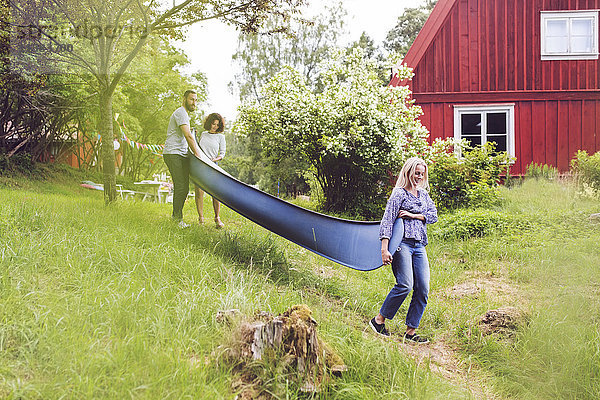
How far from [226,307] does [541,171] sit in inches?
336

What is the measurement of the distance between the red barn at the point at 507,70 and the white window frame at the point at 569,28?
0.02m

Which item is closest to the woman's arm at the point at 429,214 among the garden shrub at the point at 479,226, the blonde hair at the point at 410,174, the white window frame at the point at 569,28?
the blonde hair at the point at 410,174

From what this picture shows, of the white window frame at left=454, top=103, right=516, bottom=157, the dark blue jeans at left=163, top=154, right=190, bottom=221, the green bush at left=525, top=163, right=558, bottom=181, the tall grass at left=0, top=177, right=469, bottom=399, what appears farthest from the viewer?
the white window frame at left=454, top=103, right=516, bottom=157

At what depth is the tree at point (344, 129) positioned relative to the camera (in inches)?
300

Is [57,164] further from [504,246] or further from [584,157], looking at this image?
[584,157]

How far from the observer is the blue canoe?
3.45 meters

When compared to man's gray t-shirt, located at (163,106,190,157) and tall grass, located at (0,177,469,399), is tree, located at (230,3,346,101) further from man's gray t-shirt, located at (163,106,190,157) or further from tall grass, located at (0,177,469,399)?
tall grass, located at (0,177,469,399)

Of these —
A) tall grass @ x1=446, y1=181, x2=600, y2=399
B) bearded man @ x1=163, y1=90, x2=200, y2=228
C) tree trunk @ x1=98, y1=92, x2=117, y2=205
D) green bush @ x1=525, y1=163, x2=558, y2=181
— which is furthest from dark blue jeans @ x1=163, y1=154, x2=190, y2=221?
green bush @ x1=525, y1=163, x2=558, y2=181

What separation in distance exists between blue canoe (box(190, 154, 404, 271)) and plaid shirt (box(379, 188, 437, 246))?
0.42 metres

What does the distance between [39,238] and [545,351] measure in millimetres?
3394

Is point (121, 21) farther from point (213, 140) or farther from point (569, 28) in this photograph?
point (569, 28)

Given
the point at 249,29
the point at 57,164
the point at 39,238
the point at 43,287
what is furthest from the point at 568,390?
the point at 57,164

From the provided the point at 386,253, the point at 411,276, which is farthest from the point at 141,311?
the point at 411,276

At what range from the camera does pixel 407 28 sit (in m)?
23.6
